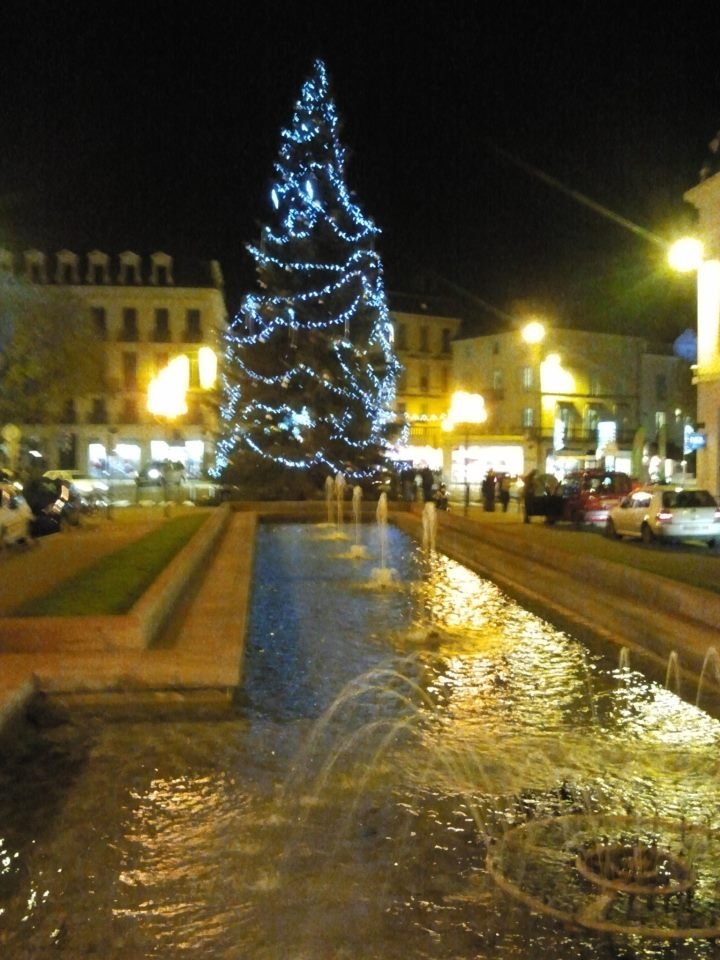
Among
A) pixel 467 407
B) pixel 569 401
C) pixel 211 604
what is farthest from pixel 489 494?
pixel 569 401

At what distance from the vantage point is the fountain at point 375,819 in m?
5.31

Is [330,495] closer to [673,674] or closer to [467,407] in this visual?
[467,407]

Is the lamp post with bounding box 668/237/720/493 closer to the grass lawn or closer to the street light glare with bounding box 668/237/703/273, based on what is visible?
the street light glare with bounding box 668/237/703/273

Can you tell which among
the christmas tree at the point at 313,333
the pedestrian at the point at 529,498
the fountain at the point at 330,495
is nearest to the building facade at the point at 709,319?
the pedestrian at the point at 529,498

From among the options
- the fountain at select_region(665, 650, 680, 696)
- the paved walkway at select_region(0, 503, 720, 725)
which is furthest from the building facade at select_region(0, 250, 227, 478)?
the fountain at select_region(665, 650, 680, 696)

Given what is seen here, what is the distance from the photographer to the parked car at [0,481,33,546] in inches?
805

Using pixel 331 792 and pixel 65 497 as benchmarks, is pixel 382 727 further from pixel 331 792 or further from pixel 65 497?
pixel 65 497

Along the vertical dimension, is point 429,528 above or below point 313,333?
below

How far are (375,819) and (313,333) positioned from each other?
33951 mm

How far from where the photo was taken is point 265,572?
68.0 ft

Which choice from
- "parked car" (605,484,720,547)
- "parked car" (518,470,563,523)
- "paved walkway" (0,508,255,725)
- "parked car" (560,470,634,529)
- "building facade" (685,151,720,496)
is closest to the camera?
"paved walkway" (0,508,255,725)

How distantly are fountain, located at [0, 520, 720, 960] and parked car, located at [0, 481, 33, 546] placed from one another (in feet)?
32.6

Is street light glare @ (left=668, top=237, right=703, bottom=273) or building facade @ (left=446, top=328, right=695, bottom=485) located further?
building facade @ (left=446, top=328, right=695, bottom=485)

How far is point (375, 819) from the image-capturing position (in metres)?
6.92
